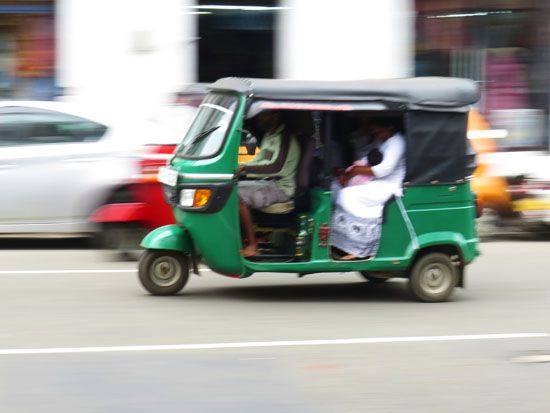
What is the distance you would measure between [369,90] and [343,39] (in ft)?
29.6

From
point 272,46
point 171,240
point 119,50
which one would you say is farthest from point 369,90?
point 272,46

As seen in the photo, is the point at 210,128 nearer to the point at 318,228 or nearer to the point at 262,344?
the point at 318,228

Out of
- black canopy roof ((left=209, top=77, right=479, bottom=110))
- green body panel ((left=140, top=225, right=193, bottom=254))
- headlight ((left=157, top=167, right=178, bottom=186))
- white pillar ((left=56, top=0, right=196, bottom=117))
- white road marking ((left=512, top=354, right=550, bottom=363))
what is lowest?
white road marking ((left=512, top=354, right=550, bottom=363))

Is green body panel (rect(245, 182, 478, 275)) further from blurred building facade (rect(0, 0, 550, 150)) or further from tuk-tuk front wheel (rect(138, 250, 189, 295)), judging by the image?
blurred building facade (rect(0, 0, 550, 150))

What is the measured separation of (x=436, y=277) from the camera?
29.5 feet

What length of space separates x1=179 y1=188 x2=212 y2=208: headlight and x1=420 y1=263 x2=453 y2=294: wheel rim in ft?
6.26

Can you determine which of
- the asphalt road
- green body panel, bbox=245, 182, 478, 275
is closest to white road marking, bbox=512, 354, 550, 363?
the asphalt road

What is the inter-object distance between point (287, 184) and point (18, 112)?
4382mm

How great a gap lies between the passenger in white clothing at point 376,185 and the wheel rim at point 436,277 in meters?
0.65

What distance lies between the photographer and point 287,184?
884 centimetres

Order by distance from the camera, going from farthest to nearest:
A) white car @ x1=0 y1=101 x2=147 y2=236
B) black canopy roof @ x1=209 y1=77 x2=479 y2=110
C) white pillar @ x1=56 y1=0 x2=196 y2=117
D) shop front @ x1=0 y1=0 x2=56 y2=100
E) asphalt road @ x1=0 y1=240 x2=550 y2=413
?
shop front @ x1=0 y1=0 x2=56 y2=100 → white pillar @ x1=56 y1=0 x2=196 y2=117 → white car @ x1=0 y1=101 x2=147 y2=236 → black canopy roof @ x1=209 y1=77 x2=479 y2=110 → asphalt road @ x1=0 y1=240 x2=550 y2=413

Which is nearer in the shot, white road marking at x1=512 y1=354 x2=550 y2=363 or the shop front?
white road marking at x1=512 y1=354 x2=550 y2=363

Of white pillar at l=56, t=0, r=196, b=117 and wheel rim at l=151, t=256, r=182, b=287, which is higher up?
white pillar at l=56, t=0, r=196, b=117

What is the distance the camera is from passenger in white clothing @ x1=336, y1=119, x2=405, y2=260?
28.6ft
